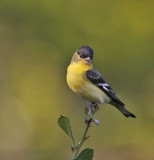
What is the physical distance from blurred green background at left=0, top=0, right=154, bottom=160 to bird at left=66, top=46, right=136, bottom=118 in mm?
3097

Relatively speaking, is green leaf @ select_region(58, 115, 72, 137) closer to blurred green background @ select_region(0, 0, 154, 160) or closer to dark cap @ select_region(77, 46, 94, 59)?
dark cap @ select_region(77, 46, 94, 59)

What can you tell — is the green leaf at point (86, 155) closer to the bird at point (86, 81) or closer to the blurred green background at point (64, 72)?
the bird at point (86, 81)

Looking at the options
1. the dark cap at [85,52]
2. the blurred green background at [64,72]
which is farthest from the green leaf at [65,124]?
the blurred green background at [64,72]

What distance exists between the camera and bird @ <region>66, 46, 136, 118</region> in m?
3.20

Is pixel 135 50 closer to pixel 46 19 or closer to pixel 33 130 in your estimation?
pixel 46 19

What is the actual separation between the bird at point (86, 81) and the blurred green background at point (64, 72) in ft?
10.2

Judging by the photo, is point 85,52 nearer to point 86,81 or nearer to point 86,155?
point 86,81

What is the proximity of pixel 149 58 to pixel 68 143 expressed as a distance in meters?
3.21

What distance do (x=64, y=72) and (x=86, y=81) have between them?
19.9 ft

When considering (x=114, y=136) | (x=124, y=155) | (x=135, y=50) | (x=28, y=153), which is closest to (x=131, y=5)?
(x=135, y=50)

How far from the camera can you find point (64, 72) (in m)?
9.41

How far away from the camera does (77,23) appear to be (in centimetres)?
967

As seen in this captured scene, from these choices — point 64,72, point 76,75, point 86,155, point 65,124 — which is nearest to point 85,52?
point 76,75

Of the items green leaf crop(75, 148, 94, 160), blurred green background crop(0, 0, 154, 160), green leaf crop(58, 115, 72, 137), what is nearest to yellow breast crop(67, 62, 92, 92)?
green leaf crop(58, 115, 72, 137)
